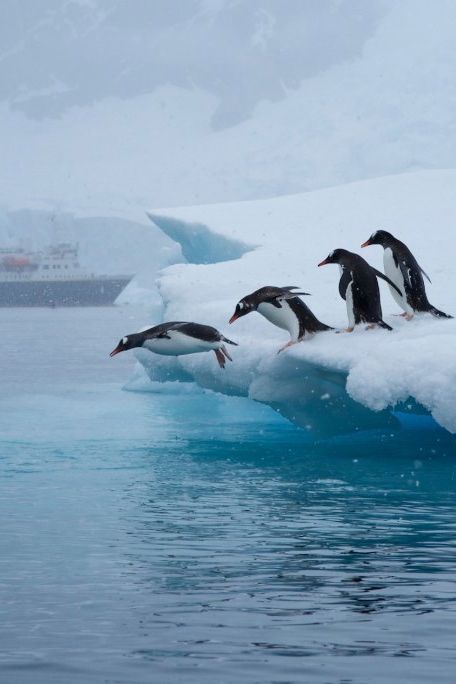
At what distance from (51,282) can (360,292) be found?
3933 inches

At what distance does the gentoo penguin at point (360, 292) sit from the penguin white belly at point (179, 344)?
4.08ft

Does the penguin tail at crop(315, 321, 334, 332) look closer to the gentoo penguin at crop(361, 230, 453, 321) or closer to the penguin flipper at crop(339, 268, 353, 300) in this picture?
the penguin flipper at crop(339, 268, 353, 300)

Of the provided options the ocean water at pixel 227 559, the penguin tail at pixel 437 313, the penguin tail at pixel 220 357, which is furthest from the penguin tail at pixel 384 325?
the penguin tail at pixel 220 357

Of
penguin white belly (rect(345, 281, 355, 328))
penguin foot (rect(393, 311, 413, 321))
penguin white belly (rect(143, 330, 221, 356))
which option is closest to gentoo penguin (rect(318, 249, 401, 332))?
penguin white belly (rect(345, 281, 355, 328))

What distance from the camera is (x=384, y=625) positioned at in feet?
17.9

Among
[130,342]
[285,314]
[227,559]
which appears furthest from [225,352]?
[227,559]

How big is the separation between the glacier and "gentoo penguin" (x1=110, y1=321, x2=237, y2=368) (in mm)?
453

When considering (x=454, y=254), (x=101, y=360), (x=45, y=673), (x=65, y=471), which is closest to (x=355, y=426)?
(x=65, y=471)

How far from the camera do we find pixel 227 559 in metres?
6.80

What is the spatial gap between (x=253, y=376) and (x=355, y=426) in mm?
1077

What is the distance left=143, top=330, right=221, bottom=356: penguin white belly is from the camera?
452 inches

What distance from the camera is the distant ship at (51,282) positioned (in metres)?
109

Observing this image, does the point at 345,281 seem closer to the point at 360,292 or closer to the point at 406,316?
the point at 360,292

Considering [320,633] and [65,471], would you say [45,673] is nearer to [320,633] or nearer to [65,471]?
[320,633]
